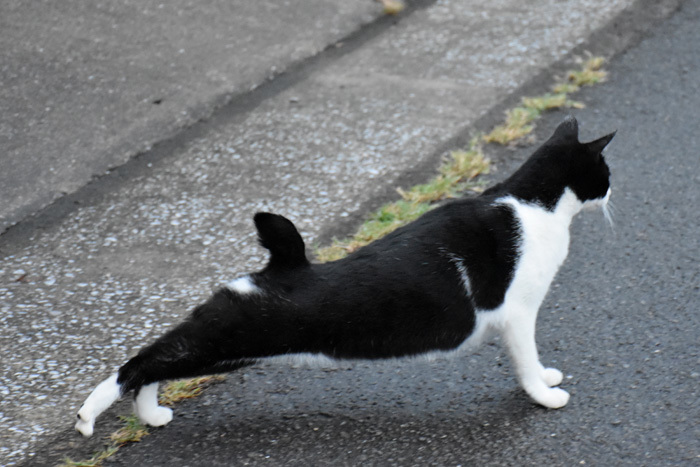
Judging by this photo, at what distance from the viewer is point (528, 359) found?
2.60 m

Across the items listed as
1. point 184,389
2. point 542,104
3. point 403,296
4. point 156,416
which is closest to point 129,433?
point 156,416

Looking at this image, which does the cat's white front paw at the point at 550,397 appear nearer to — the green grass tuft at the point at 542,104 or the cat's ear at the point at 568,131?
the cat's ear at the point at 568,131

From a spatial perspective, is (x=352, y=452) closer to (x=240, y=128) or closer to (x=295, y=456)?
(x=295, y=456)

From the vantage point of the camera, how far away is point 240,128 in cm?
425

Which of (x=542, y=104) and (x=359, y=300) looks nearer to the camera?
(x=359, y=300)

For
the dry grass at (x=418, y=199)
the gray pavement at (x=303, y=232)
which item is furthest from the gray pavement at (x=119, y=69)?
the dry grass at (x=418, y=199)

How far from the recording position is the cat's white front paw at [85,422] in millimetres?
2414

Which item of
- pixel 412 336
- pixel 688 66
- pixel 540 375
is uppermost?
pixel 412 336

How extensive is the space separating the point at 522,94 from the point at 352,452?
2.62 metres

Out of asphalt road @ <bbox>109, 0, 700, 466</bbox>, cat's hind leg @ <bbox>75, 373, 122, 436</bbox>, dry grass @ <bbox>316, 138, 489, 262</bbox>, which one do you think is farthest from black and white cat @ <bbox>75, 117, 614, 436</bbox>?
dry grass @ <bbox>316, 138, 489, 262</bbox>

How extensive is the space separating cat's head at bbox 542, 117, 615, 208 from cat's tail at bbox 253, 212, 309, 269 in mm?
836

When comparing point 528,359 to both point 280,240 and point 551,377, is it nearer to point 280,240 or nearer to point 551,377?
point 551,377

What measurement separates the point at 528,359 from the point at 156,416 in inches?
43.0

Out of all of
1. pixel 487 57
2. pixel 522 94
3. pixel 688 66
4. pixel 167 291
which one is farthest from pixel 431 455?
pixel 688 66
